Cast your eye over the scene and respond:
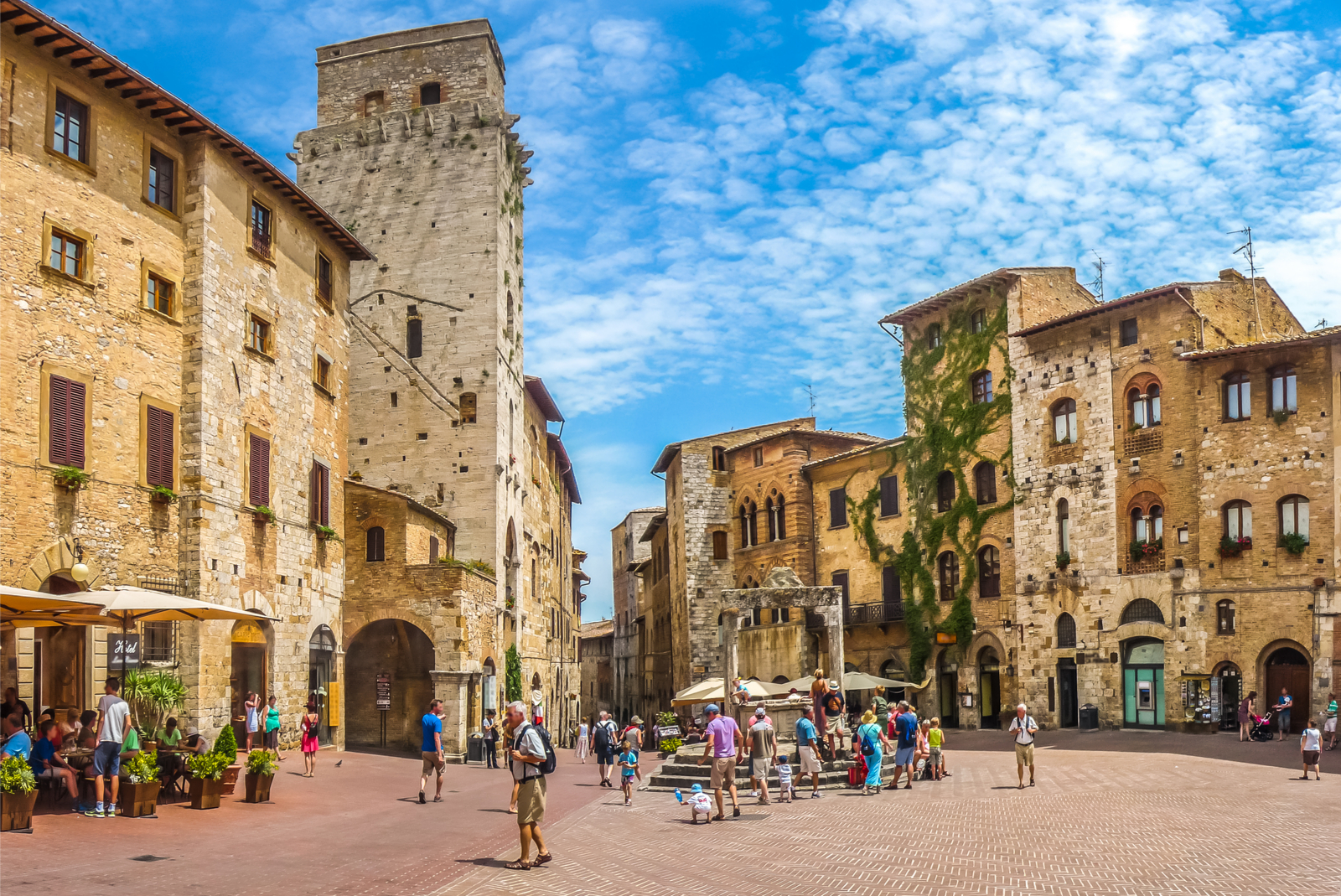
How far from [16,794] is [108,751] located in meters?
1.77

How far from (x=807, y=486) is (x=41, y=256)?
115 feet

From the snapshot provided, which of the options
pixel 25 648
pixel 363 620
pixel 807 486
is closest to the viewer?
pixel 25 648

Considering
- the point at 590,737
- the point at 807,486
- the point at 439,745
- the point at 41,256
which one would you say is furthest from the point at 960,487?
the point at 41,256

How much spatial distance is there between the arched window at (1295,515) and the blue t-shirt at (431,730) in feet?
84.9

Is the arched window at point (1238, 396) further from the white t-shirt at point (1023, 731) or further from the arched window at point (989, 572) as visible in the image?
the white t-shirt at point (1023, 731)

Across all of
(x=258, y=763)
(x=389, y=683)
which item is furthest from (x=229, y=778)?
(x=389, y=683)

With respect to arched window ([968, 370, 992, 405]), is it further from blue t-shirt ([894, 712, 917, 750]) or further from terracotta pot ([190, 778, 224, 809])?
terracotta pot ([190, 778, 224, 809])

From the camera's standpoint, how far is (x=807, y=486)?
51969 mm

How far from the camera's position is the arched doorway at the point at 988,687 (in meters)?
43.2

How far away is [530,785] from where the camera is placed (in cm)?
1336

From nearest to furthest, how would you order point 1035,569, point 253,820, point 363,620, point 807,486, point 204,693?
point 253,820, point 204,693, point 363,620, point 1035,569, point 807,486

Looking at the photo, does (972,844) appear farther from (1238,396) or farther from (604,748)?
(1238,396)

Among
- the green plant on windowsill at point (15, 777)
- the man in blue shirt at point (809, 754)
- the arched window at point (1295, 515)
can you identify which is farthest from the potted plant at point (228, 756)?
the arched window at point (1295, 515)

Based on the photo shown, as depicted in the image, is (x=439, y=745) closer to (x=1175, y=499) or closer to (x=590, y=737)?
(x=590, y=737)
